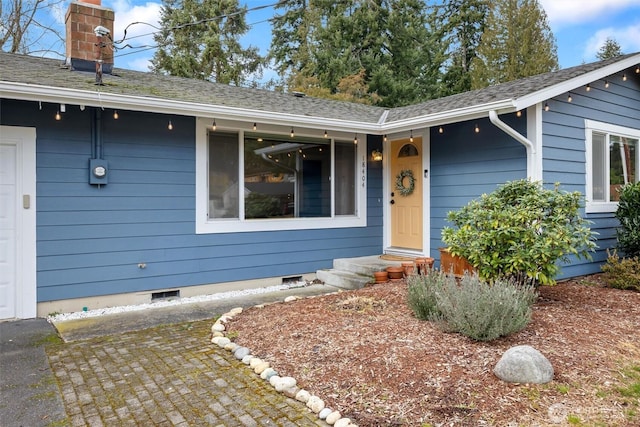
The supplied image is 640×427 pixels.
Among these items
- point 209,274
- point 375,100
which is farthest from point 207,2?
point 209,274

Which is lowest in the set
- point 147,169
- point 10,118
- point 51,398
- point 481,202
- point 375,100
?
point 51,398

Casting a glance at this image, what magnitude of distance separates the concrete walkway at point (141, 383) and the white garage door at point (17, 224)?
0.37 metres

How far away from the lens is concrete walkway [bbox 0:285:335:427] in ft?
8.15

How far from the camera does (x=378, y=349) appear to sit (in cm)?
327

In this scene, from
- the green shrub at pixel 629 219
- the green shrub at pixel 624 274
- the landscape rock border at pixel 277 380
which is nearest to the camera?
the landscape rock border at pixel 277 380

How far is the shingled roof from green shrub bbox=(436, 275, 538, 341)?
8.34ft

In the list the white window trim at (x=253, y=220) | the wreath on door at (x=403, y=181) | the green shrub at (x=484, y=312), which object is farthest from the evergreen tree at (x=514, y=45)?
the green shrub at (x=484, y=312)

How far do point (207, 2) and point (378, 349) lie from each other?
1924 cm

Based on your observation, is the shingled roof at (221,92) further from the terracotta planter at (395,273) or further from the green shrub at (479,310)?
the green shrub at (479,310)

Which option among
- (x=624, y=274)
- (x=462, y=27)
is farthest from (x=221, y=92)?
(x=462, y=27)

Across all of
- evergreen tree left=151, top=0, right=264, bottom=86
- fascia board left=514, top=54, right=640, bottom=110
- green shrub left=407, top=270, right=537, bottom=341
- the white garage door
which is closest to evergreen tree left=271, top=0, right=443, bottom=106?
evergreen tree left=151, top=0, right=264, bottom=86

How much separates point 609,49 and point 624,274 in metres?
19.9

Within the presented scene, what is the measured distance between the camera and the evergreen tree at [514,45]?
59.2ft

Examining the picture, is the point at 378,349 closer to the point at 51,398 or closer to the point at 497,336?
the point at 497,336
